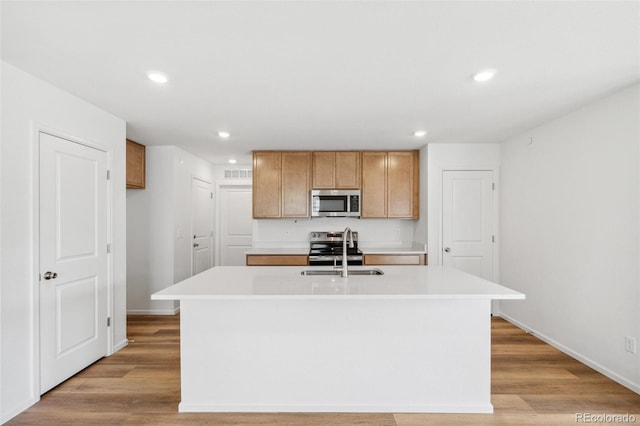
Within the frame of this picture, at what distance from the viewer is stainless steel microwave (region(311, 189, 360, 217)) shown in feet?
15.2

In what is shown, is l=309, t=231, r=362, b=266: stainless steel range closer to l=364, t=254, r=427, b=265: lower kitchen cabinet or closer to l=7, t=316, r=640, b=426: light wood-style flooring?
l=364, t=254, r=427, b=265: lower kitchen cabinet

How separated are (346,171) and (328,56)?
2714 mm

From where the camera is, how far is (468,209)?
14.4ft

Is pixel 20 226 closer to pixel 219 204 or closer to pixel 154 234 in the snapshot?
pixel 154 234

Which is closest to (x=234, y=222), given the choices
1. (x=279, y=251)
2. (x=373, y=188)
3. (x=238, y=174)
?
(x=238, y=174)

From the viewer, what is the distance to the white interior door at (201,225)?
5.06 m

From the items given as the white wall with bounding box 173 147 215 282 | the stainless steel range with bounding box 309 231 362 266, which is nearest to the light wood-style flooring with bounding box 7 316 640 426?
the white wall with bounding box 173 147 215 282

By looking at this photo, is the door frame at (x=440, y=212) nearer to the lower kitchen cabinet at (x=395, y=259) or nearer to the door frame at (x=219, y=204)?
the lower kitchen cabinet at (x=395, y=259)

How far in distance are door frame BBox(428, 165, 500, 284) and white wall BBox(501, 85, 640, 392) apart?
12.0 inches

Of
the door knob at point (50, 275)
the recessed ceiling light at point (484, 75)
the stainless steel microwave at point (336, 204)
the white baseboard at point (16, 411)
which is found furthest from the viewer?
the stainless steel microwave at point (336, 204)

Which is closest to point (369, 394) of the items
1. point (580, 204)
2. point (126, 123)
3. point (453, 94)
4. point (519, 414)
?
point (519, 414)

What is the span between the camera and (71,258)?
2664 mm

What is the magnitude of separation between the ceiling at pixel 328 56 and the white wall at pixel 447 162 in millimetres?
1058

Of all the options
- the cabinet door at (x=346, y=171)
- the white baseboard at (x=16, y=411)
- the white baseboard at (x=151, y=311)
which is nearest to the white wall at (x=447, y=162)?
the cabinet door at (x=346, y=171)
